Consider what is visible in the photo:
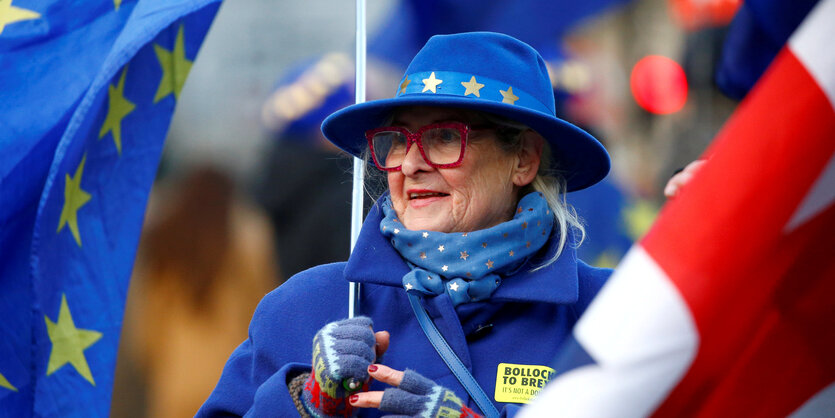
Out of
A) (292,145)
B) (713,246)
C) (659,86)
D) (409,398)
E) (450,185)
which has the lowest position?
(292,145)

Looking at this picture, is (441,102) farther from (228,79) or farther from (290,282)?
(228,79)

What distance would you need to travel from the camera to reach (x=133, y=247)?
10.4 ft

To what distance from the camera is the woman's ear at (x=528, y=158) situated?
9.73 feet

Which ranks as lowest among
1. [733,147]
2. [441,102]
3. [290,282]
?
[290,282]

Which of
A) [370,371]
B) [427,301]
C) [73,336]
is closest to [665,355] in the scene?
[370,371]

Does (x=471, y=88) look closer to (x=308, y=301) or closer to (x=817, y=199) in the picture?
(x=308, y=301)

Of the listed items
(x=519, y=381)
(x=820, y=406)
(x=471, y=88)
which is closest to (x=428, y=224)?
(x=471, y=88)

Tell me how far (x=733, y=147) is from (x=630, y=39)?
19.7 feet

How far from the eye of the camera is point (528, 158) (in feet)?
9.80

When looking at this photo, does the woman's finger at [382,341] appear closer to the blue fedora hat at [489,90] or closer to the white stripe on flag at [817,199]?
the blue fedora hat at [489,90]

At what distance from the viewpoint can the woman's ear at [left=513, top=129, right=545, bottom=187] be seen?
2.96 m

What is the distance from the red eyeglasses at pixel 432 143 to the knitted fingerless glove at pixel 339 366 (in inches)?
23.1

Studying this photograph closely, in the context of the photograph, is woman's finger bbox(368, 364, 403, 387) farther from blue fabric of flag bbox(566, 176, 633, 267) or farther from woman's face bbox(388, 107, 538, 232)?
blue fabric of flag bbox(566, 176, 633, 267)

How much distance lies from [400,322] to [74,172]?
109cm
